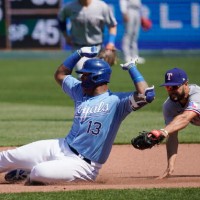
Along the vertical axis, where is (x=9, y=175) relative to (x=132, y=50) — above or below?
above

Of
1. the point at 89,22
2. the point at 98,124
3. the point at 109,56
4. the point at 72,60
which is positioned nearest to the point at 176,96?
the point at 98,124

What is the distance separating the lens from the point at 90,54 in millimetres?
9516

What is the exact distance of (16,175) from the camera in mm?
9438

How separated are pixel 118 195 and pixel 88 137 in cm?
102

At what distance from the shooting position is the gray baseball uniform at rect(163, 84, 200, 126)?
8.85 metres

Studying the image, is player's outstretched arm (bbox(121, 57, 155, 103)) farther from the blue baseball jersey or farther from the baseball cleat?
the baseball cleat

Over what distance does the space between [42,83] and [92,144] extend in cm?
1201

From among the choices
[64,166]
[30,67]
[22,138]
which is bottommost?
[30,67]

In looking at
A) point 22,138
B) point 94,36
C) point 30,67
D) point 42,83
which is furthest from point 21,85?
point 22,138

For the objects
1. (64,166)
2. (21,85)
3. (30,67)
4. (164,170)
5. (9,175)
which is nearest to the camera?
(64,166)

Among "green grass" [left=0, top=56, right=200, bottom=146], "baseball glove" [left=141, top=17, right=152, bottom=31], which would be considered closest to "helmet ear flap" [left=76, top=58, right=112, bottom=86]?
"green grass" [left=0, top=56, right=200, bottom=146]

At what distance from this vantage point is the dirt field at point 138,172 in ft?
28.5

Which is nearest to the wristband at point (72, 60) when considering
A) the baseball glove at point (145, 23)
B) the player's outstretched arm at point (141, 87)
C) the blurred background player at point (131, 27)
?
the player's outstretched arm at point (141, 87)

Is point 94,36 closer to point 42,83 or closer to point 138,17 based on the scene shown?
point 42,83
